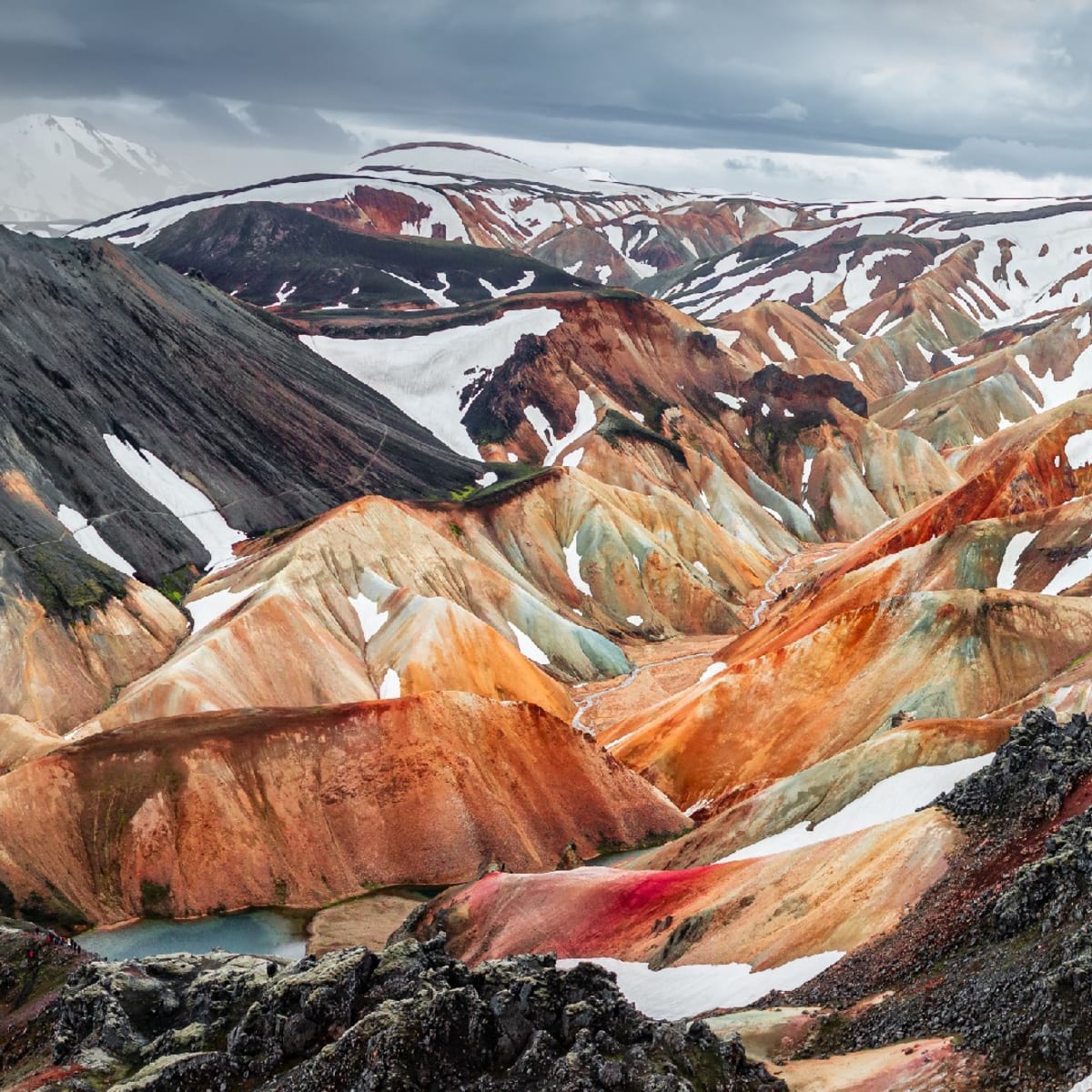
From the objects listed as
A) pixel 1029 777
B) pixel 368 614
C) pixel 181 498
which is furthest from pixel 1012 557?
pixel 181 498

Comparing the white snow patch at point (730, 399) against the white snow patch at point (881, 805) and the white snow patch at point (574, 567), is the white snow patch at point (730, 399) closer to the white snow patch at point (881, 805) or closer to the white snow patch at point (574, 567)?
the white snow patch at point (574, 567)

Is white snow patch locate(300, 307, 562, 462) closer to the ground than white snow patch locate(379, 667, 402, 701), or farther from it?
farther from it

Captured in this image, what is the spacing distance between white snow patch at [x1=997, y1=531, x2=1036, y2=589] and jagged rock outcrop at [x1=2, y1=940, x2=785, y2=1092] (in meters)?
60.1

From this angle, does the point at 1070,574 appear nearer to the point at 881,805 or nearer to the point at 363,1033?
the point at 881,805

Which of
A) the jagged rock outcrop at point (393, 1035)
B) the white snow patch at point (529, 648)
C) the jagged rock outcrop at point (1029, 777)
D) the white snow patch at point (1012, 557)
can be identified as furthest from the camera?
the white snow patch at point (529, 648)

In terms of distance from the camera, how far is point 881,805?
44875mm

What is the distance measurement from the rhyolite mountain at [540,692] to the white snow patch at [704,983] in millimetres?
161

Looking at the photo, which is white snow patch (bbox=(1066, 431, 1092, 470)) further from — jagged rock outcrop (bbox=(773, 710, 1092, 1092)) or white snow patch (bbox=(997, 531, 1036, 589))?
jagged rock outcrop (bbox=(773, 710, 1092, 1092))

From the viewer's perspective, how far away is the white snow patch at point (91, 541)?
285ft

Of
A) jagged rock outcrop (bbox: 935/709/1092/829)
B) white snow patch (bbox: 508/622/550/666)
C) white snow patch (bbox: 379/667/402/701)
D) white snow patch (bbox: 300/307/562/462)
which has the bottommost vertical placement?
white snow patch (bbox: 508/622/550/666)

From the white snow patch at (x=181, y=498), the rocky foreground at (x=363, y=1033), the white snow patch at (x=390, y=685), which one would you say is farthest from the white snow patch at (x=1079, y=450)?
the rocky foreground at (x=363, y=1033)

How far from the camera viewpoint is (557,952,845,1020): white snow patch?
32812 millimetres

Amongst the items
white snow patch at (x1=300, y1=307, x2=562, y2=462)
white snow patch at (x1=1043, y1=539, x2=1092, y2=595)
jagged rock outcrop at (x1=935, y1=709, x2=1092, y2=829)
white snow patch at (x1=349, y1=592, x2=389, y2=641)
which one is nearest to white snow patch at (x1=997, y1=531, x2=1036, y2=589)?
white snow patch at (x1=1043, y1=539, x2=1092, y2=595)

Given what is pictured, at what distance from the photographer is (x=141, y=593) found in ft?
278
